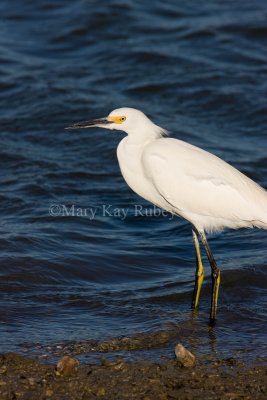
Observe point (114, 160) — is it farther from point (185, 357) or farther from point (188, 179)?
point (185, 357)

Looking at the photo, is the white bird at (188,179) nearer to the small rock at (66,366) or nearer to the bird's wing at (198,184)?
the bird's wing at (198,184)

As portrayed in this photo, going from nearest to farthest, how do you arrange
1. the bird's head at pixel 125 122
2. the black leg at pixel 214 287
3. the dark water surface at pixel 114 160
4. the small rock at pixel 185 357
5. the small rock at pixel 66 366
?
1. the small rock at pixel 66 366
2. the small rock at pixel 185 357
3. the black leg at pixel 214 287
4. the dark water surface at pixel 114 160
5. the bird's head at pixel 125 122

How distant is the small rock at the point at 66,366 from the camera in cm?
579

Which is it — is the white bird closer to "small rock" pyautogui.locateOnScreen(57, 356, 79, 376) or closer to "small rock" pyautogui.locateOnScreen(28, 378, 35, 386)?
"small rock" pyautogui.locateOnScreen(57, 356, 79, 376)

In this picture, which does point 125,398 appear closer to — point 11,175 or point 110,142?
point 11,175

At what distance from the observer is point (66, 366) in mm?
5785

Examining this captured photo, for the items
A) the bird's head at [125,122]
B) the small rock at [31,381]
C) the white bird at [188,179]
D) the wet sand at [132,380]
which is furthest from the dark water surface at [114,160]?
the bird's head at [125,122]

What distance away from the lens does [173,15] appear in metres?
18.1

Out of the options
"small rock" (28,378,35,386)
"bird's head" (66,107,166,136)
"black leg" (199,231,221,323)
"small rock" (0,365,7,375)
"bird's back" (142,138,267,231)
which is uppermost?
"bird's head" (66,107,166,136)

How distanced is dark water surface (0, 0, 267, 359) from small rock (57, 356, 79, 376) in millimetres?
666

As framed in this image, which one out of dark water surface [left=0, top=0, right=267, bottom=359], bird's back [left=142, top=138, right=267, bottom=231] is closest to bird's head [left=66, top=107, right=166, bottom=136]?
bird's back [left=142, top=138, right=267, bottom=231]

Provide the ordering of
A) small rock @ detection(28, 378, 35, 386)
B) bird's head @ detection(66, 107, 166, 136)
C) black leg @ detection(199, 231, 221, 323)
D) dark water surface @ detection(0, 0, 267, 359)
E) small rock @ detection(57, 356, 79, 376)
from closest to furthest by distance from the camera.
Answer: small rock @ detection(28, 378, 35, 386)
small rock @ detection(57, 356, 79, 376)
black leg @ detection(199, 231, 221, 323)
dark water surface @ detection(0, 0, 267, 359)
bird's head @ detection(66, 107, 166, 136)

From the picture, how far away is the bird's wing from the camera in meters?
7.34

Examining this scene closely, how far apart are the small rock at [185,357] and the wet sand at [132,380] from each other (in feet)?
0.13
